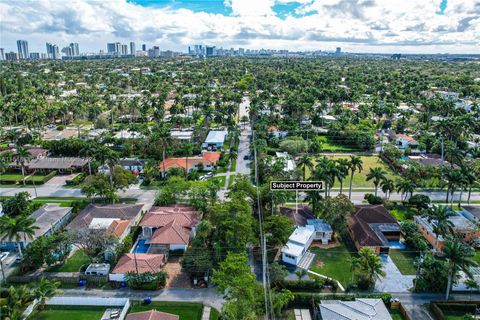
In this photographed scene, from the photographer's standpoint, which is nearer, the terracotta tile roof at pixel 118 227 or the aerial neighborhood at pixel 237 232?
the aerial neighborhood at pixel 237 232

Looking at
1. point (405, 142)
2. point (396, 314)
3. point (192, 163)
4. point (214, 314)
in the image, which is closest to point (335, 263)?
point (396, 314)

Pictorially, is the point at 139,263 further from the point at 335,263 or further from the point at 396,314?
the point at 396,314

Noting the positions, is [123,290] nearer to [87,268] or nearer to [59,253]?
[87,268]

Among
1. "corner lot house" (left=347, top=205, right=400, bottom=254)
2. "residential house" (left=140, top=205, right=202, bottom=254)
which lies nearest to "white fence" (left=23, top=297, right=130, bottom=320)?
"residential house" (left=140, top=205, right=202, bottom=254)

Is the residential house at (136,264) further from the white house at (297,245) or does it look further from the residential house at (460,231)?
the residential house at (460,231)

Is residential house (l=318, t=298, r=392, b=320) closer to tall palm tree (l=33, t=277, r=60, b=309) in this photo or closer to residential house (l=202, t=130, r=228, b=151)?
tall palm tree (l=33, t=277, r=60, b=309)

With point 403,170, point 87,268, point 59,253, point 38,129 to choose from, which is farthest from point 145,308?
point 38,129

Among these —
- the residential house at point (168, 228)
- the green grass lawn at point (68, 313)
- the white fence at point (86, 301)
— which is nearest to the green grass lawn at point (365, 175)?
the residential house at point (168, 228)

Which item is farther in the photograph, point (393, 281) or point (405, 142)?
point (405, 142)

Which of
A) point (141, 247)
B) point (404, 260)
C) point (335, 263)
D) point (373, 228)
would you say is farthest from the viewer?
point (373, 228)
